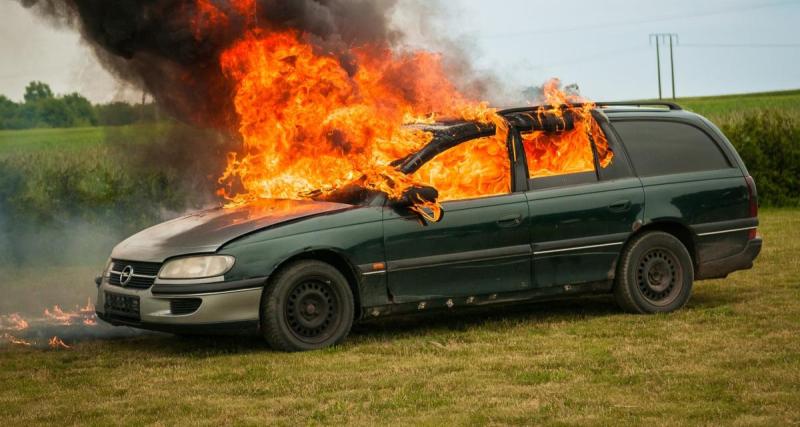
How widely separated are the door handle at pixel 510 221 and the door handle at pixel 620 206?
888 millimetres

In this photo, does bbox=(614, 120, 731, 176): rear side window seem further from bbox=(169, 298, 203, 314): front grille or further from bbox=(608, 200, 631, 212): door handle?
bbox=(169, 298, 203, 314): front grille

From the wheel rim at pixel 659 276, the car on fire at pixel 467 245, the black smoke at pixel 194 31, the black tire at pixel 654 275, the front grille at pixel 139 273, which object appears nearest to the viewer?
the car on fire at pixel 467 245

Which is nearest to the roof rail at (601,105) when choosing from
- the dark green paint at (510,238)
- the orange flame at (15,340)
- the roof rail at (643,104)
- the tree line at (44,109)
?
the roof rail at (643,104)

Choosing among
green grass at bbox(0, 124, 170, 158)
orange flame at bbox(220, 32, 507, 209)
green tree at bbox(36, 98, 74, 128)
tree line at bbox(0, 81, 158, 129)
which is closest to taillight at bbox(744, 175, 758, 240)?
orange flame at bbox(220, 32, 507, 209)

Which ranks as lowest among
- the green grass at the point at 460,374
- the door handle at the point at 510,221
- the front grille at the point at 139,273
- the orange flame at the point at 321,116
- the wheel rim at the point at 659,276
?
the green grass at the point at 460,374

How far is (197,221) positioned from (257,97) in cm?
135

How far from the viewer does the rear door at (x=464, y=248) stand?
918 cm

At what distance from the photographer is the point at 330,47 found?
34.3ft

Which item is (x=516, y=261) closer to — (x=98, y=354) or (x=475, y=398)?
(x=475, y=398)

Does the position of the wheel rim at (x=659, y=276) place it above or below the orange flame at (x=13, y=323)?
above

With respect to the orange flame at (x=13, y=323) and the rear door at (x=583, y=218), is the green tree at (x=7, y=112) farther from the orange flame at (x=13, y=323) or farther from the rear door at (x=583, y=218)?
the rear door at (x=583, y=218)

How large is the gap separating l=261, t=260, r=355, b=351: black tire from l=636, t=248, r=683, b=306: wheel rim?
2.68 m

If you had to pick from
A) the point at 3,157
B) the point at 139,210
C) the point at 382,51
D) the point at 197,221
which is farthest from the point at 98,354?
the point at 3,157

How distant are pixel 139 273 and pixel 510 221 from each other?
9.35 ft
